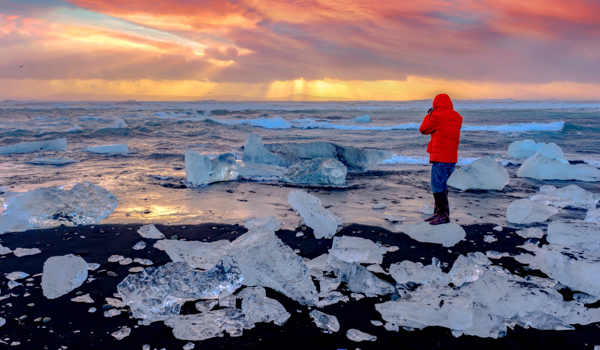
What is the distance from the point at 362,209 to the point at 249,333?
276cm

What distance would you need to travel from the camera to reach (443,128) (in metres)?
3.92

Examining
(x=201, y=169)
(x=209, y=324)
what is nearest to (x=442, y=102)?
(x=209, y=324)

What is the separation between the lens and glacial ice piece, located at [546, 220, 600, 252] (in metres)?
3.37

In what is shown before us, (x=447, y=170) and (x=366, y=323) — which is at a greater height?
(x=447, y=170)

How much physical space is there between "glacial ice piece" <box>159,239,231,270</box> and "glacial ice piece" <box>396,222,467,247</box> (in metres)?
1.75

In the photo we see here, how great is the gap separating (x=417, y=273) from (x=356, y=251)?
522mm

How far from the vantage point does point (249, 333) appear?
6.96 feet

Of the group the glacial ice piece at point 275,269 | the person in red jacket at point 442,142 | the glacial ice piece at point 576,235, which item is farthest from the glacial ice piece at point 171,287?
the glacial ice piece at point 576,235

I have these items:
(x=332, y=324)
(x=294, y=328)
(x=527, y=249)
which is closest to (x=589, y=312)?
(x=527, y=249)

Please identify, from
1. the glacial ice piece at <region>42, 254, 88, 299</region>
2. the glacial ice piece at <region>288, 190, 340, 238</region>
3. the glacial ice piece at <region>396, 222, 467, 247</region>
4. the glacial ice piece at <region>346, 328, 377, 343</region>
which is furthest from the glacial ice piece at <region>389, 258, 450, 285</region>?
the glacial ice piece at <region>42, 254, 88, 299</region>

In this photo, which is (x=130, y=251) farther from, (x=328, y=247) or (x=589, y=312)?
(x=589, y=312)

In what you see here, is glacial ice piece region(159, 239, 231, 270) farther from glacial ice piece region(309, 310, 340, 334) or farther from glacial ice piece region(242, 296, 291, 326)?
glacial ice piece region(309, 310, 340, 334)

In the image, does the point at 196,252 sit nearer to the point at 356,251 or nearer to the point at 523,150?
the point at 356,251

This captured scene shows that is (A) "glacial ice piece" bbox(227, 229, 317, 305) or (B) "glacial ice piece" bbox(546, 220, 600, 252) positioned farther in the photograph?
(B) "glacial ice piece" bbox(546, 220, 600, 252)
